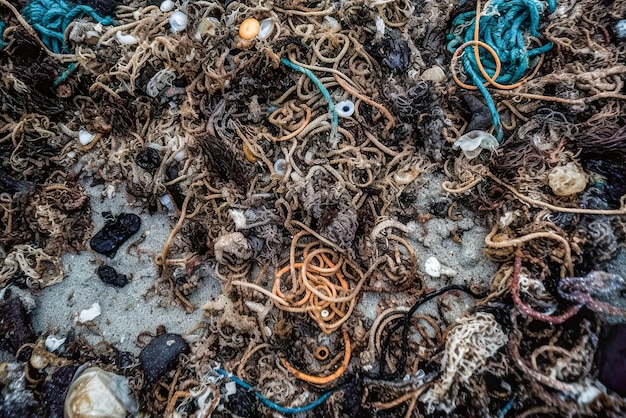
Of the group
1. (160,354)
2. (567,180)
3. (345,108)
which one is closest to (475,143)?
Result: (567,180)

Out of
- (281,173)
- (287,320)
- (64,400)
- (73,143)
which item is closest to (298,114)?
(281,173)

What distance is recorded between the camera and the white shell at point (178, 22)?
381cm

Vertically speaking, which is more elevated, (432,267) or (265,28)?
(265,28)

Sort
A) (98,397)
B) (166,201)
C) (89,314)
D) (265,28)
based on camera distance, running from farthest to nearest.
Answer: (265,28)
(166,201)
(89,314)
(98,397)

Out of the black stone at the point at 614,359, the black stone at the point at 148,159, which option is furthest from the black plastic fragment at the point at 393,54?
the black stone at the point at 614,359

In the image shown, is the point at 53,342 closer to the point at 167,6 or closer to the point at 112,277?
the point at 112,277

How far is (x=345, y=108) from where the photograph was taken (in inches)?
135

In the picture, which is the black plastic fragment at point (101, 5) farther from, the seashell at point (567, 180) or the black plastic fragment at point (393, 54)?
the seashell at point (567, 180)

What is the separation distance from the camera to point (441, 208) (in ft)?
10.6

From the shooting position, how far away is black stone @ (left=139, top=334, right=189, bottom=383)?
2.80m

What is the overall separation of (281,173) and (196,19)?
196cm

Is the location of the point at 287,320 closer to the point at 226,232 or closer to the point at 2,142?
the point at 226,232

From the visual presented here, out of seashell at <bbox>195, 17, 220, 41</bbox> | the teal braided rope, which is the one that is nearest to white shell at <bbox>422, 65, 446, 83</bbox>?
seashell at <bbox>195, 17, 220, 41</bbox>

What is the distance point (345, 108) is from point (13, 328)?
11.3ft
